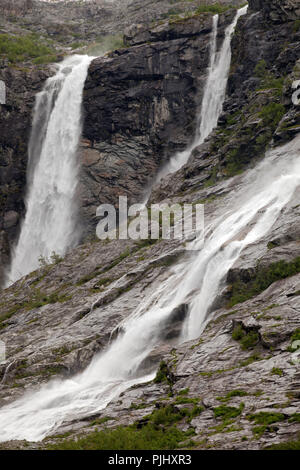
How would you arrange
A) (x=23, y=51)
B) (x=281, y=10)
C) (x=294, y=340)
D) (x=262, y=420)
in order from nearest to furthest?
(x=262, y=420) → (x=294, y=340) → (x=281, y=10) → (x=23, y=51)

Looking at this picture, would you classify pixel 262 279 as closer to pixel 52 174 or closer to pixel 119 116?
pixel 52 174

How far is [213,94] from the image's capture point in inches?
2208

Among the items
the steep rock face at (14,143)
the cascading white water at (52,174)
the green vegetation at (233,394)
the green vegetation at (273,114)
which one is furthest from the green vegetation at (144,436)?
the steep rock face at (14,143)

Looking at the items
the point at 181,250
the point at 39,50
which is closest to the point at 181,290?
the point at 181,250

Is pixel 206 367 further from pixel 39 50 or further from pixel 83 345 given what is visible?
pixel 39 50

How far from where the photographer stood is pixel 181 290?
28312 millimetres

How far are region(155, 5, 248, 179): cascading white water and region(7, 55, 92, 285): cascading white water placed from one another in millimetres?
9646

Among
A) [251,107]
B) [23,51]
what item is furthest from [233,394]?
[23,51]

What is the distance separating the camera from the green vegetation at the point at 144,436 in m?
15.0

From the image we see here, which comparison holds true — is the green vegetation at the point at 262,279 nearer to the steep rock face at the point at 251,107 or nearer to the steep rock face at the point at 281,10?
the steep rock face at the point at 251,107

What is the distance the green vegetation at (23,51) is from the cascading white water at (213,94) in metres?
24.5

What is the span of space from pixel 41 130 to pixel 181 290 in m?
38.6

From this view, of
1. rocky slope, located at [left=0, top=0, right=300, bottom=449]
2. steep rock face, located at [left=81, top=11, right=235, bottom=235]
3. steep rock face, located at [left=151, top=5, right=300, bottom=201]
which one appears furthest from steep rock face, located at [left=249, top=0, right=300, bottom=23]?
steep rock face, located at [left=81, top=11, right=235, bottom=235]

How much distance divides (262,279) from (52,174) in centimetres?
3890
